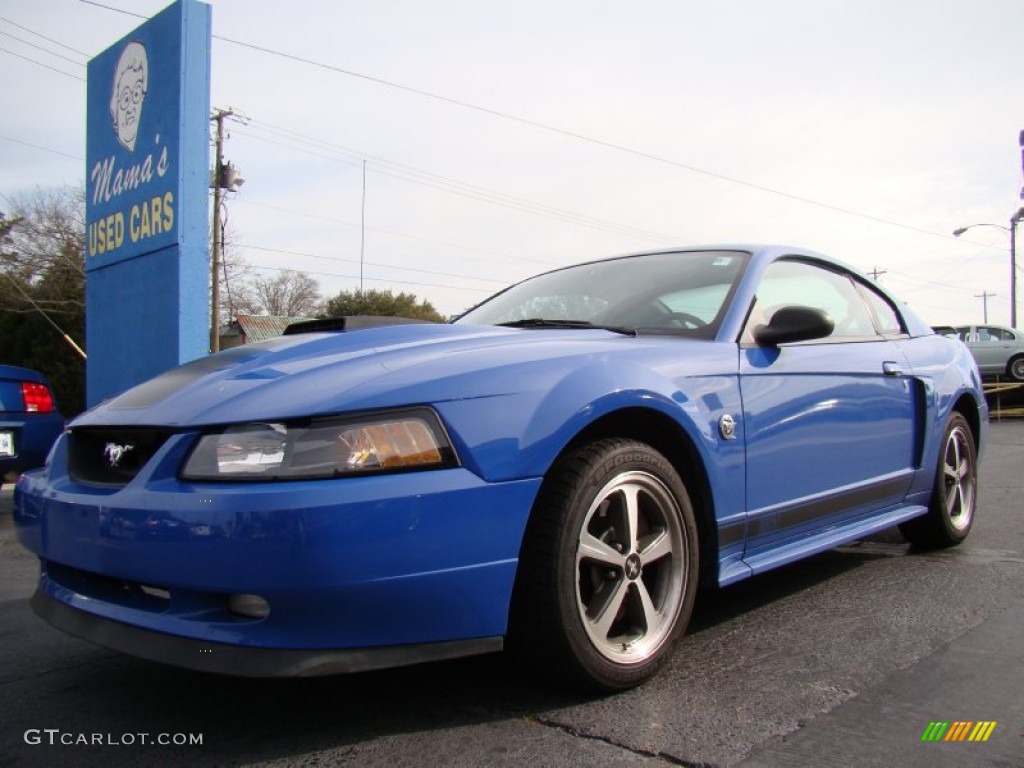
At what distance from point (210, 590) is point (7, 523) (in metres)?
4.86

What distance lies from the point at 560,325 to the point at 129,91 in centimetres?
666

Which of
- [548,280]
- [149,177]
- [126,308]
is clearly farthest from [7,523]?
[548,280]

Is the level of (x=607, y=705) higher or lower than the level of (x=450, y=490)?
lower

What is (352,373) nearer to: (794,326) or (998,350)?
(794,326)

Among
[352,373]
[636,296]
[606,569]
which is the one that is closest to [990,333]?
[636,296]

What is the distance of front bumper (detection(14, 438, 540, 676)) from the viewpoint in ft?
5.74

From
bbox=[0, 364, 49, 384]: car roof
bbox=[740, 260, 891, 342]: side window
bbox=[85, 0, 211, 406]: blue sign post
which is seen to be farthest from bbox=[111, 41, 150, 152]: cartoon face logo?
bbox=[740, 260, 891, 342]: side window

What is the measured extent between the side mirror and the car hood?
32 cm

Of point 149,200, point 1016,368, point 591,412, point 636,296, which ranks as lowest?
point 591,412

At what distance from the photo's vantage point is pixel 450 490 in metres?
1.88

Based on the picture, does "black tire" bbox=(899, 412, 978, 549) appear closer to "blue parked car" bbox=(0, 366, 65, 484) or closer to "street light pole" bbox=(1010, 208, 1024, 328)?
"blue parked car" bbox=(0, 366, 65, 484)

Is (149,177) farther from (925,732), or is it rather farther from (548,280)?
(925,732)

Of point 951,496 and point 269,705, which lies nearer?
point 269,705

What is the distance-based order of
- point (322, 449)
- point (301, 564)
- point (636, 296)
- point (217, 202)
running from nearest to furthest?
1. point (301, 564)
2. point (322, 449)
3. point (636, 296)
4. point (217, 202)
